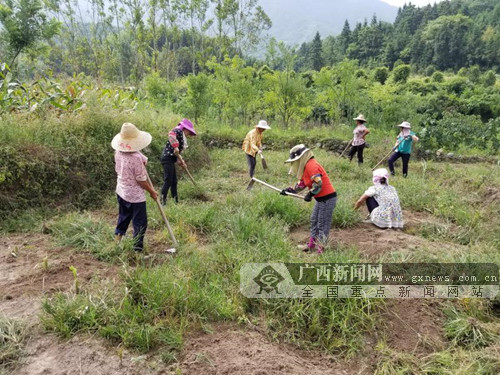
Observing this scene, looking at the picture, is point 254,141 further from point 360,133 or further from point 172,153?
point 360,133

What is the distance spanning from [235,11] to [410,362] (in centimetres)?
2394

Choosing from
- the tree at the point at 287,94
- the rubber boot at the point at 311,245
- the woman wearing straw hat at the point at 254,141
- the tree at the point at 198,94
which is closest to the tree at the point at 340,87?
the tree at the point at 287,94

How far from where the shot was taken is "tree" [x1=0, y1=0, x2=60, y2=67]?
10.4 meters

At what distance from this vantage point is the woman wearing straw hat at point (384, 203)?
5.01m

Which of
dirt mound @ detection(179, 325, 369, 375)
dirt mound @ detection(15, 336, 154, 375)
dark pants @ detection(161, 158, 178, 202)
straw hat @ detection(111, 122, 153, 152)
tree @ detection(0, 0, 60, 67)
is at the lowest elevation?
dirt mound @ detection(179, 325, 369, 375)

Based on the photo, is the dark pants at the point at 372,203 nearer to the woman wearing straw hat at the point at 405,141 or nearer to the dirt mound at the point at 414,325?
the dirt mound at the point at 414,325

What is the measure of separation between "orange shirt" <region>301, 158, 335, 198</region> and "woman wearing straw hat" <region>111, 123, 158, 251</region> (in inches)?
68.3

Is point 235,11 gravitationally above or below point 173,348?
above

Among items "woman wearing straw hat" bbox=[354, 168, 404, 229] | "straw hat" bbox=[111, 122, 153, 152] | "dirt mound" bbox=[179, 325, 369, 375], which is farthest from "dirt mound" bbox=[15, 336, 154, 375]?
"woman wearing straw hat" bbox=[354, 168, 404, 229]

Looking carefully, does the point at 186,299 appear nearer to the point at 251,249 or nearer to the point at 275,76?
the point at 251,249

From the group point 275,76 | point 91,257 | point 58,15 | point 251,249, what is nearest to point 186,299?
point 251,249

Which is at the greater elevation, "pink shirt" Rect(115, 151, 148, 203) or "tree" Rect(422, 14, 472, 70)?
"tree" Rect(422, 14, 472, 70)

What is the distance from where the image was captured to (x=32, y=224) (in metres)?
4.69

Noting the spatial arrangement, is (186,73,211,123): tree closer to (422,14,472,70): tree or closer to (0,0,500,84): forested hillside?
(0,0,500,84): forested hillside
